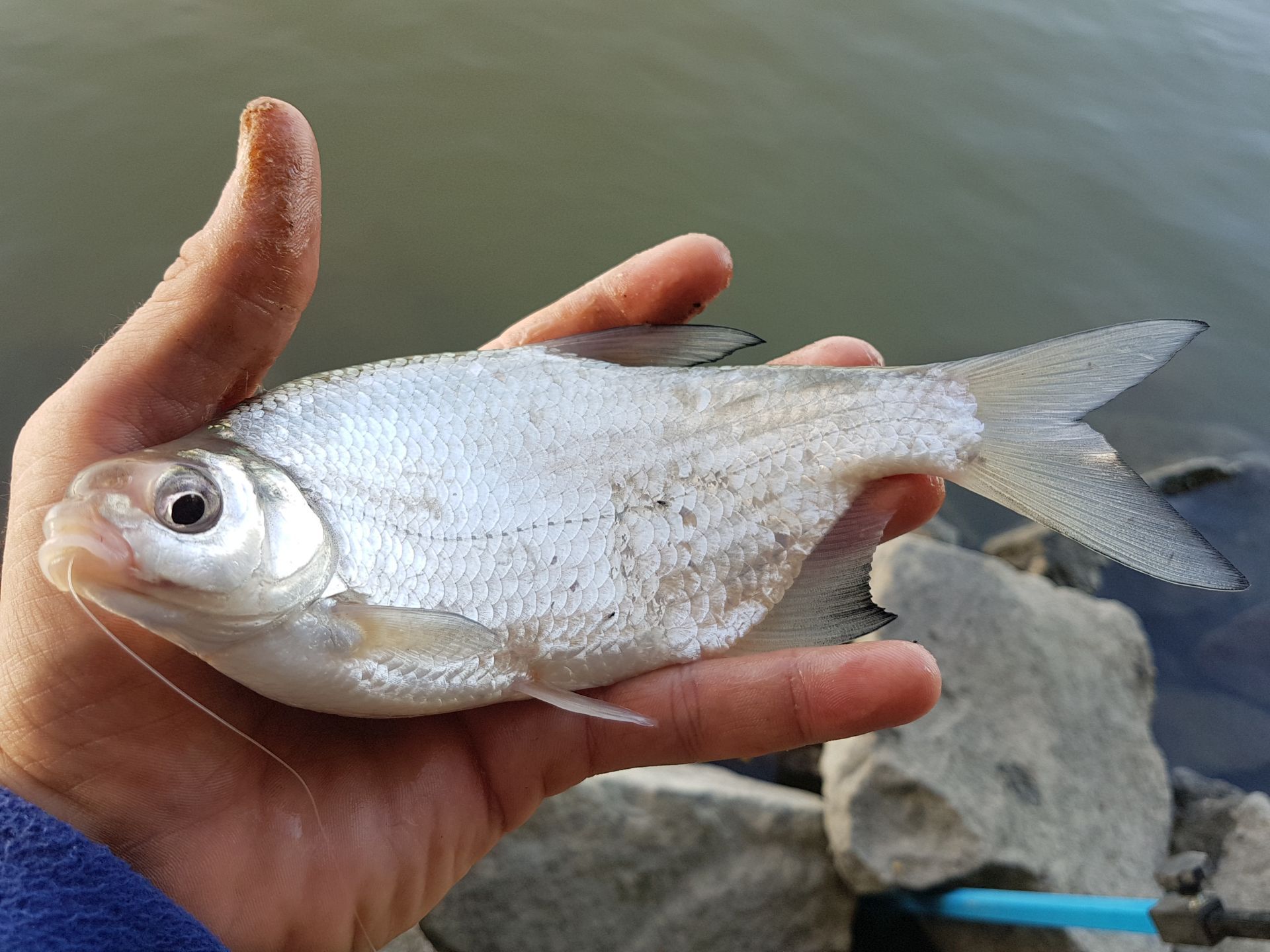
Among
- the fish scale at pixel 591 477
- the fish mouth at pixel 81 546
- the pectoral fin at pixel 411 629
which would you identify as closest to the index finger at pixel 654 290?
the fish scale at pixel 591 477

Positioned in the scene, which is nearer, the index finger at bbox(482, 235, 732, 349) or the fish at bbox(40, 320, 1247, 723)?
the fish at bbox(40, 320, 1247, 723)

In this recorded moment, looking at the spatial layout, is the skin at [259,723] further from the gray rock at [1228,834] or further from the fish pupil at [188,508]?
the gray rock at [1228,834]

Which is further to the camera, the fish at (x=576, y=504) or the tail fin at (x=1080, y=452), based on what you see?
the tail fin at (x=1080, y=452)

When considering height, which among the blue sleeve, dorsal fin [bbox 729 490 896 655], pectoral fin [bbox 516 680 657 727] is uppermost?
dorsal fin [bbox 729 490 896 655]

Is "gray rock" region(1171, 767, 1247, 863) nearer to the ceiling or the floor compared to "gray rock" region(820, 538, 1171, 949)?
nearer to the floor

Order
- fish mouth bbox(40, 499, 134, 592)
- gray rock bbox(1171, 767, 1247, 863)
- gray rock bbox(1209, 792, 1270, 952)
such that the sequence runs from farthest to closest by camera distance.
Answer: gray rock bbox(1171, 767, 1247, 863) < gray rock bbox(1209, 792, 1270, 952) < fish mouth bbox(40, 499, 134, 592)

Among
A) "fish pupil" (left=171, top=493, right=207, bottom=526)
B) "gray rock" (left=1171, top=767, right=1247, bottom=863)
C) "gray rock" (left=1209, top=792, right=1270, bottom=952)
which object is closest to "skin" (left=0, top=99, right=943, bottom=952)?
"fish pupil" (left=171, top=493, right=207, bottom=526)

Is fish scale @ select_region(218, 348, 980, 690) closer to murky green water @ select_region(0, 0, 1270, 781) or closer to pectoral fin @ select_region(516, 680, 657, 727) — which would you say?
pectoral fin @ select_region(516, 680, 657, 727)

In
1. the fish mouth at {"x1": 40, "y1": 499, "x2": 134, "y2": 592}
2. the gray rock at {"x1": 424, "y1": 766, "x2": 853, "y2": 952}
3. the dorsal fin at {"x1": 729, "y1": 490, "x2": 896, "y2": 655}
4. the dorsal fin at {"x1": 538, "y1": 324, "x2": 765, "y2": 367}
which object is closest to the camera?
the fish mouth at {"x1": 40, "y1": 499, "x2": 134, "y2": 592}
